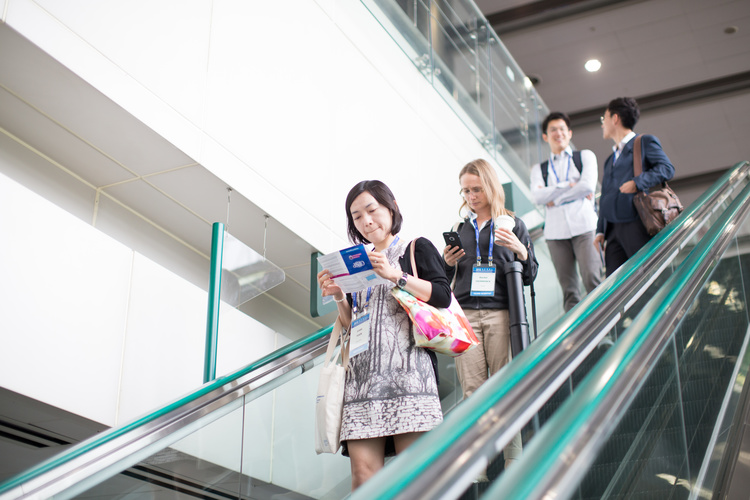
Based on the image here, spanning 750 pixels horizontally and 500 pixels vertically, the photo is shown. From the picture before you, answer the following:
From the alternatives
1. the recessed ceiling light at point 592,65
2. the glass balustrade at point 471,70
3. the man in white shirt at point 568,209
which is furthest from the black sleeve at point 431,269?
the recessed ceiling light at point 592,65

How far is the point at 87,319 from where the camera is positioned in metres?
4.17

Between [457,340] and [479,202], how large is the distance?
56.3 inches

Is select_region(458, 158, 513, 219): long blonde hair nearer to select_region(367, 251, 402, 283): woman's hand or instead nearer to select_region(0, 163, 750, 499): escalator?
select_region(0, 163, 750, 499): escalator

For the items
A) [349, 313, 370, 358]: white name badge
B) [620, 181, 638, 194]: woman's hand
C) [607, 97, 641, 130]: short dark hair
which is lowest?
[349, 313, 370, 358]: white name badge

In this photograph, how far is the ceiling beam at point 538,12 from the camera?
1240 cm

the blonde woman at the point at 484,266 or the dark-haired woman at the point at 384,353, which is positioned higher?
the blonde woman at the point at 484,266

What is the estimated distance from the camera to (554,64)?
1391cm

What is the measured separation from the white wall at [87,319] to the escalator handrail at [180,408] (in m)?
0.94

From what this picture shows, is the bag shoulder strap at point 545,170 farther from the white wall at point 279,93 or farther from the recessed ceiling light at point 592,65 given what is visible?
the recessed ceiling light at point 592,65

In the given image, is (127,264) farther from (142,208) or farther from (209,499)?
(209,499)

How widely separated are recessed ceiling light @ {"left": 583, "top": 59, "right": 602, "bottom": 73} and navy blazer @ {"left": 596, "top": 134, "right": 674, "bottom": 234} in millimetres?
9230

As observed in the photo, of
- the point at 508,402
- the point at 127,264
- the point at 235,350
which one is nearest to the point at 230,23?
the point at 127,264

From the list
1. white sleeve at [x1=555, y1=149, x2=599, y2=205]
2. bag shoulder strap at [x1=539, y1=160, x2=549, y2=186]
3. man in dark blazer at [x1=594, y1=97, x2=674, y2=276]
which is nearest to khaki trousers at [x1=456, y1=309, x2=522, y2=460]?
man in dark blazer at [x1=594, y1=97, x2=674, y2=276]

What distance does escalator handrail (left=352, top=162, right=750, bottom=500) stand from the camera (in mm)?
1419
